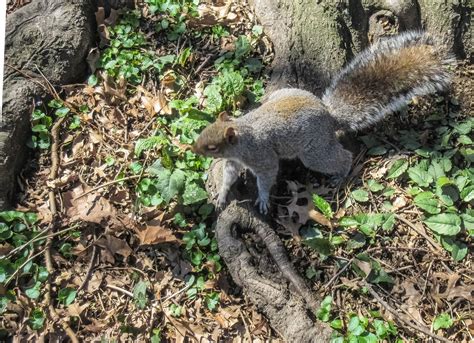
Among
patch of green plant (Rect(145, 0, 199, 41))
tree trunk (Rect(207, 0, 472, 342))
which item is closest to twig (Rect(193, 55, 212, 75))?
patch of green plant (Rect(145, 0, 199, 41))

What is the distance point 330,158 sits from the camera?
349 cm

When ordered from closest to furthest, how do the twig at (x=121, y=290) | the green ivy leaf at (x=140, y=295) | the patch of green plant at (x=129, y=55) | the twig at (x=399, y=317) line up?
the twig at (x=399, y=317)
the green ivy leaf at (x=140, y=295)
the twig at (x=121, y=290)
the patch of green plant at (x=129, y=55)

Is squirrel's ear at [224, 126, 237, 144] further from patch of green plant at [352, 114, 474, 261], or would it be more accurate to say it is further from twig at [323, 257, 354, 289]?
twig at [323, 257, 354, 289]

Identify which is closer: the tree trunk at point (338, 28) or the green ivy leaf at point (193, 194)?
the green ivy leaf at point (193, 194)

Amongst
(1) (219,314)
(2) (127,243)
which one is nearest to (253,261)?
(1) (219,314)

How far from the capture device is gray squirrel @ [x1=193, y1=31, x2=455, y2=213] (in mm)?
3436

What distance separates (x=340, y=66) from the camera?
3766 millimetres

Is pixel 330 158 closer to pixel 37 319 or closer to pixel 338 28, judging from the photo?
pixel 338 28

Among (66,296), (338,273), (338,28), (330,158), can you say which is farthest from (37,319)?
(338,28)

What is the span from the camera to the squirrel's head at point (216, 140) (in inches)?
129

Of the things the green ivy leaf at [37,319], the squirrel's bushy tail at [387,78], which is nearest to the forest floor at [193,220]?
the green ivy leaf at [37,319]

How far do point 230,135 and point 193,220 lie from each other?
0.68 metres

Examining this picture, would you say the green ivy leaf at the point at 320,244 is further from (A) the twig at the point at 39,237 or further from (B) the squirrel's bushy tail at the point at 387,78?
(A) the twig at the point at 39,237

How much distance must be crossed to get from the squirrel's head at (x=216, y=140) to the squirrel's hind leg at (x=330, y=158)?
22.4 inches
